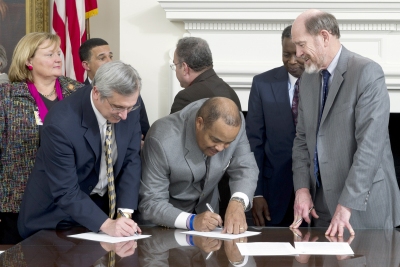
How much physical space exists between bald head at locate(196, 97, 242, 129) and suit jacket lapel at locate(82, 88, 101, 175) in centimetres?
48

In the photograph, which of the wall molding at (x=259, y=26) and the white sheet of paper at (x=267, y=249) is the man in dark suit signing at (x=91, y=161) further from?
the wall molding at (x=259, y=26)

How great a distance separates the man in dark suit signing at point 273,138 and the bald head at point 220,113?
37.4 inches

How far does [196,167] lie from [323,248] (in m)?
0.79

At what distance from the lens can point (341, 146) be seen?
287 cm

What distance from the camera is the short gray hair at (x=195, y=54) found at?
3.72 meters

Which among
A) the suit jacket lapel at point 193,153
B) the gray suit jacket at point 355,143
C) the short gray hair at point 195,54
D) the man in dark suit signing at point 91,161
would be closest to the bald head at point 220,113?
the suit jacket lapel at point 193,153

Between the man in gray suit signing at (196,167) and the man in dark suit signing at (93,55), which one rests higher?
the man in dark suit signing at (93,55)

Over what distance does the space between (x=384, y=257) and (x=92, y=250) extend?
42.9 inches

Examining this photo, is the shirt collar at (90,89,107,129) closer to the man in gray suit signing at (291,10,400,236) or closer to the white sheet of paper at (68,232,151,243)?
the white sheet of paper at (68,232,151,243)

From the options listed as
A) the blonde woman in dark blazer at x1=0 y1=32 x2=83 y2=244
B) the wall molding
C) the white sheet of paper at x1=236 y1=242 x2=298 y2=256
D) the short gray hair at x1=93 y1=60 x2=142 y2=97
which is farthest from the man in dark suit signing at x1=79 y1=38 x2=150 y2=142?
the white sheet of paper at x1=236 y1=242 x2=298 y2=256

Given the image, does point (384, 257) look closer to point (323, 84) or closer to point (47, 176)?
point (323, 84)

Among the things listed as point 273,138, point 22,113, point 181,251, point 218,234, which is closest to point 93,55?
point 22,113

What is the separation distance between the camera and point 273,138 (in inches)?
148

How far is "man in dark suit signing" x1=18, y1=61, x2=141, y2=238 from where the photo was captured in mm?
2717
